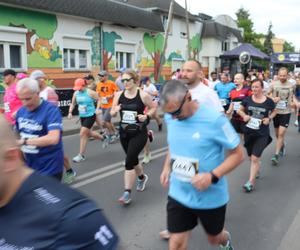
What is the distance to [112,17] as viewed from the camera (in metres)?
19.5

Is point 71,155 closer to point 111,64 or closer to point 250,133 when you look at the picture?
point 250,133

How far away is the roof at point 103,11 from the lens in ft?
50.6

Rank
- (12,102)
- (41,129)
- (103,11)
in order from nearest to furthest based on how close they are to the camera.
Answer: (41,129)
(12,102)
(103,11)

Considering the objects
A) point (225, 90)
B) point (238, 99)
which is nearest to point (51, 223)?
point (238, 99)

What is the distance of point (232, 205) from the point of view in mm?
5094

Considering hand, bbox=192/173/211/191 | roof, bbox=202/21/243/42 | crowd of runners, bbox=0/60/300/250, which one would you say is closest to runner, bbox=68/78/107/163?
crowd of runners, bbox=0/60/300/250

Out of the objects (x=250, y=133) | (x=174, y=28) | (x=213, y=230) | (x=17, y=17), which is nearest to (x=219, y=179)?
(x=213, y=230)

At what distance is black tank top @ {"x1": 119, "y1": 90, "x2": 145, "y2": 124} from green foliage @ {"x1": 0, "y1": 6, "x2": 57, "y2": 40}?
35.5 ft


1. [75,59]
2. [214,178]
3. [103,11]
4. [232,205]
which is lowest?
[232,205]

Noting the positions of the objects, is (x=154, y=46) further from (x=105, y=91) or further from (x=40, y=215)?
(x=40, y=215)

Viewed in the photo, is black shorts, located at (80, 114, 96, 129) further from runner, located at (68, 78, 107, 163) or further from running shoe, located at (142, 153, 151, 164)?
running shoe, located at (142, 153, 151, 164)

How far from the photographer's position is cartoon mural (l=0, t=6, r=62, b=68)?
Answer: 1464 centimetres

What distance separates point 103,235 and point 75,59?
1803 cm

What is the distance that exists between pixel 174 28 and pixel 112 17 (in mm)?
9337
